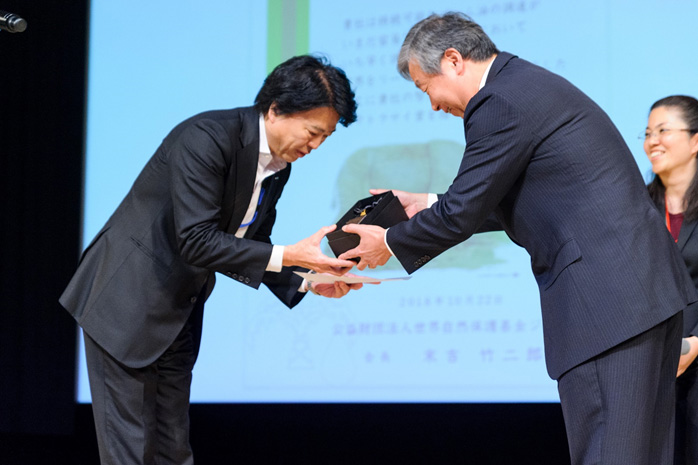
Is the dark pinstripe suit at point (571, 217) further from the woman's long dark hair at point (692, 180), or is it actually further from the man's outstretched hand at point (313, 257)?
the woman's long dark hair at point (692, 180)

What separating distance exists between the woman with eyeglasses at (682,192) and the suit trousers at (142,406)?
151 cm

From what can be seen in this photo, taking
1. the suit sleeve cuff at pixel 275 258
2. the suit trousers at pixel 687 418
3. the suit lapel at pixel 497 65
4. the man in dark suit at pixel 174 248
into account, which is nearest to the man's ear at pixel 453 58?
the suit lapel at pixel 497 65

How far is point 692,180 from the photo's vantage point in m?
2.26

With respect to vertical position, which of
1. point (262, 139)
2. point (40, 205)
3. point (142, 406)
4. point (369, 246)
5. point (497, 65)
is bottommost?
point (142, 406)

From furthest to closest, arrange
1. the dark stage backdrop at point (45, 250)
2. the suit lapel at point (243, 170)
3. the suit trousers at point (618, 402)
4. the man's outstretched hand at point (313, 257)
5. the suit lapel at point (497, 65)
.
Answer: the dark stage backdrop at point (45, 250) → the suit lapel at point (243, 170) → the man's outstretched hand at point (313, 257) → the suit lapel at point (497, 65) → the suit trousers at point (618, 402)

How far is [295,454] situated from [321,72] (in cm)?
219

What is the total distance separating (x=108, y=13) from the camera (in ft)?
13.1

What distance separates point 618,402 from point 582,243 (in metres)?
0.34

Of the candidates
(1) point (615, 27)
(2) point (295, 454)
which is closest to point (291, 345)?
(2) point (295, 454)

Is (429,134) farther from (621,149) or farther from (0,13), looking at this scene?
(0,13)

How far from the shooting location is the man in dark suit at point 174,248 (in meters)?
2.02

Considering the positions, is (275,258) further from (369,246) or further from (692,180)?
(692,180)

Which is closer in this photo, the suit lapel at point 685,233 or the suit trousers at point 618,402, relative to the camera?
the suit trousers at point 618,402

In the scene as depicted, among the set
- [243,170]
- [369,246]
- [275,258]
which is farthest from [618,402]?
[243,170]
